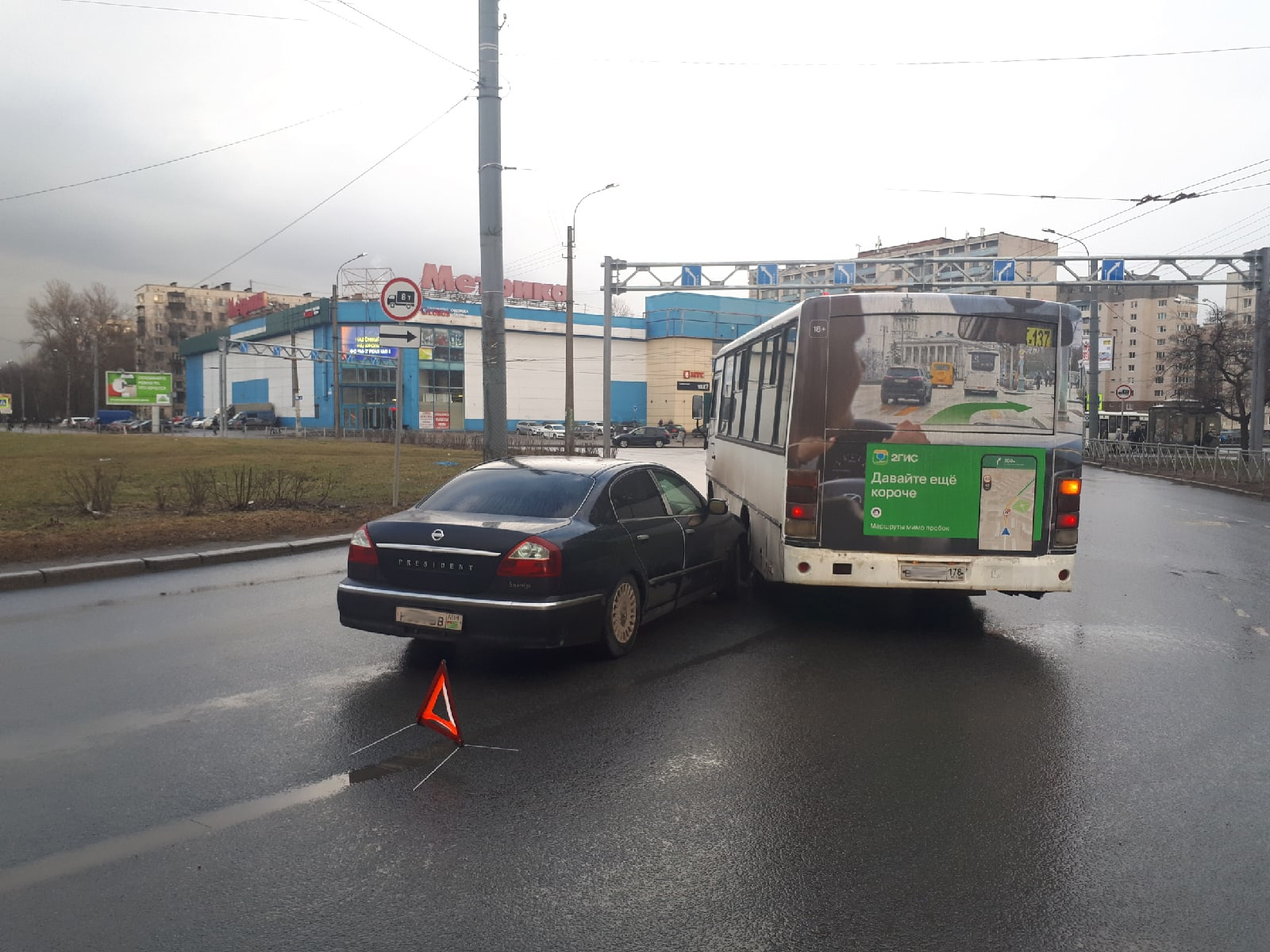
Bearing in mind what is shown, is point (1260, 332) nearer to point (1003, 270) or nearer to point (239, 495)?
point (1003, 270)

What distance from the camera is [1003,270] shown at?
99.8 feet

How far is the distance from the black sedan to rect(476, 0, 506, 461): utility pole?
7.18 meters

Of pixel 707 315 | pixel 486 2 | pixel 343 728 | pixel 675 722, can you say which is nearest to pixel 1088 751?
pixel 675 722

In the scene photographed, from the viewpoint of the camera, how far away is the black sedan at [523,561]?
20.4 ft

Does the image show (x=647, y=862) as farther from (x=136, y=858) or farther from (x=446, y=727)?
(x=136, y=858)

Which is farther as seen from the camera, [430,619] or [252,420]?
[252,420]

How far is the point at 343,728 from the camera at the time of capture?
17.9 feet

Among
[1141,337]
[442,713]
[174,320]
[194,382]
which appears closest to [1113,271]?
[442,713]

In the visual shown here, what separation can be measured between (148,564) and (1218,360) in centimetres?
4545

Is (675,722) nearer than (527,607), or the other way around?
(675,722)

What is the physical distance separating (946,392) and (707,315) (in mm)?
80001

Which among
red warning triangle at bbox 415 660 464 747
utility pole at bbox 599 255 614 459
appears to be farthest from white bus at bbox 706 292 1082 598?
utility pole at bbox 599 255 614 459

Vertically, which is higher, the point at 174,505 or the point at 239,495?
the point at 239,495

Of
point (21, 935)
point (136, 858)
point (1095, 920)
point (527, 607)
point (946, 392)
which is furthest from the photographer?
point (946, 392)
